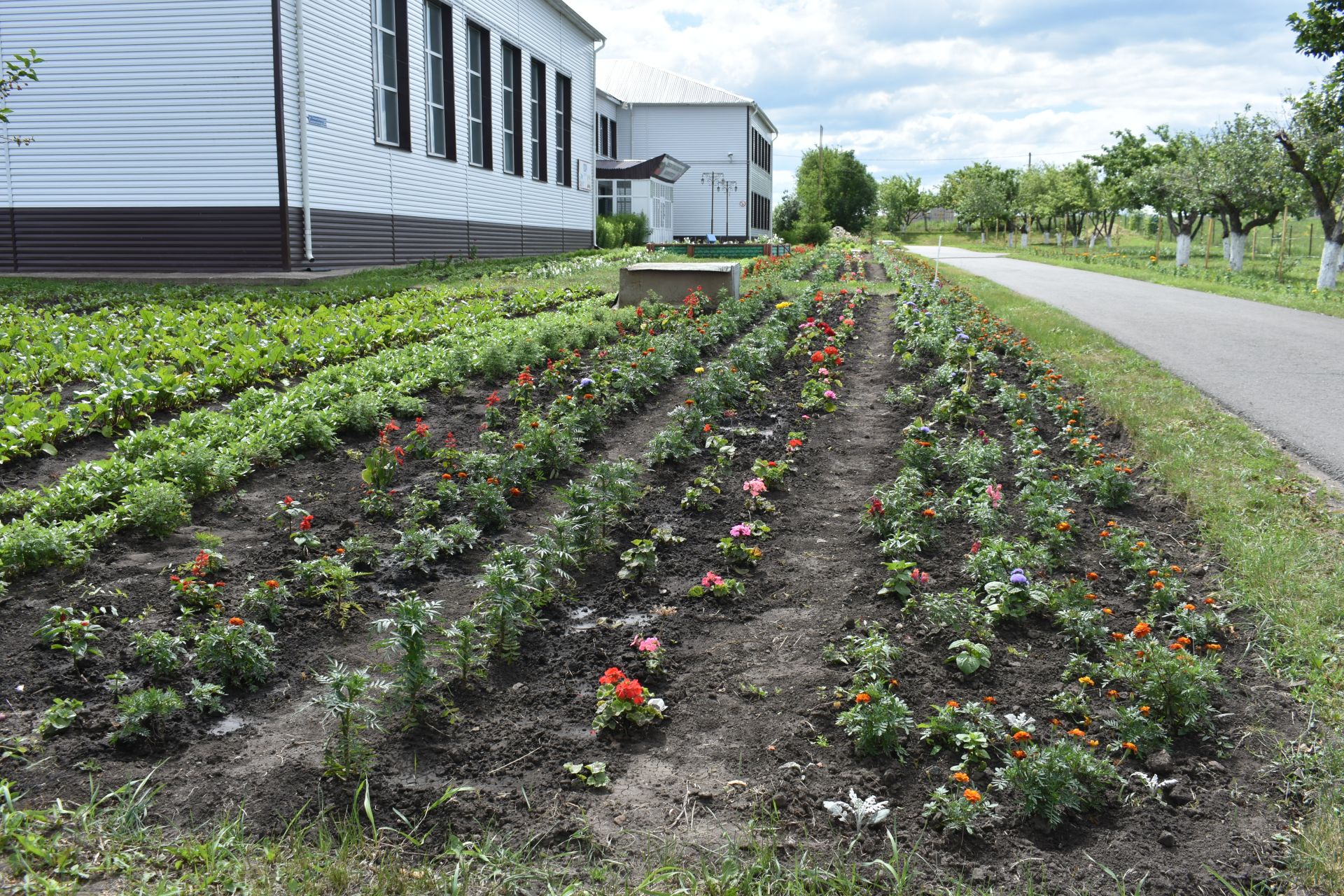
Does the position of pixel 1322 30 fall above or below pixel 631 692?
above

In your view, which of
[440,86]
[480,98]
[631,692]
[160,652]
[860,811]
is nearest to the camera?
[860,811]

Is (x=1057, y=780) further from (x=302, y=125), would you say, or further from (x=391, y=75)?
(x=391, y=75)

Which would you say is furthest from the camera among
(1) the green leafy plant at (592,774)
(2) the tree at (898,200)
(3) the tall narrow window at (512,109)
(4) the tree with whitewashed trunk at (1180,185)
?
(2) the tree at (898,200)

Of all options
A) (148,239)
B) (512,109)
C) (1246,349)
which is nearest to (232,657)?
(1246,349)

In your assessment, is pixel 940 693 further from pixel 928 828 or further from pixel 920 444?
pixel 920 444

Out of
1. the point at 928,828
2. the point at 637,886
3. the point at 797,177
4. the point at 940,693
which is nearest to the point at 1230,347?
the point at 940,693

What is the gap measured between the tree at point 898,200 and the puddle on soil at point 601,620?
332ft

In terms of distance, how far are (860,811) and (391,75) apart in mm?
19745

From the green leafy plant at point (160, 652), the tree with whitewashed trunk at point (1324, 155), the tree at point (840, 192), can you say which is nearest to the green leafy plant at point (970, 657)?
the green leafy plant at point (160, 652)

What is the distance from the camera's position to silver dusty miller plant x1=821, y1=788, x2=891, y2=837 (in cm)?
267

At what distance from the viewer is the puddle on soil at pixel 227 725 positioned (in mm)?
3135

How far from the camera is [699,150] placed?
5009cm

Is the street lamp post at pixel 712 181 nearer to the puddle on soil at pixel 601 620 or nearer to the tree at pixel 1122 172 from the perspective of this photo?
the tree at pixel 1122 172

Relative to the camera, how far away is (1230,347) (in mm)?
11211
